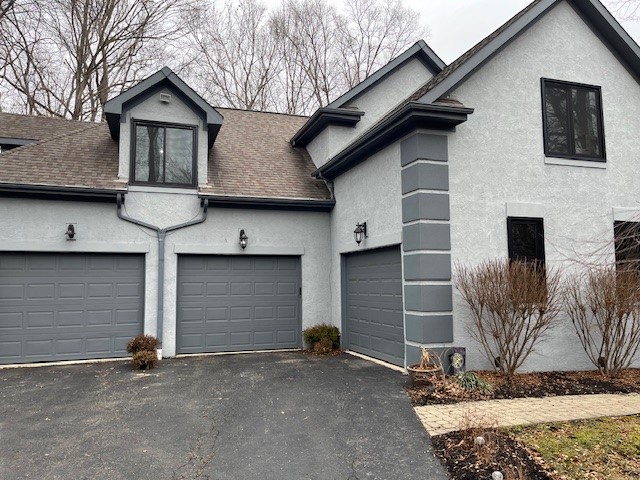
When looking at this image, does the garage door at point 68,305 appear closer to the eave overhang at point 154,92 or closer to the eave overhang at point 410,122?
the eave overhang at point 154,92

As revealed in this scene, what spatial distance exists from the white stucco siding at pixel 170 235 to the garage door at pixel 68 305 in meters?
0.29

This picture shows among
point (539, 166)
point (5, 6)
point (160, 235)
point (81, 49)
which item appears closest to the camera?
point (539, 166)

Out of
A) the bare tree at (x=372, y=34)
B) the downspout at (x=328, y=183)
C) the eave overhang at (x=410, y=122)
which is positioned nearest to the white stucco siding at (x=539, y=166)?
the eave overhang at (x=410, y=122)

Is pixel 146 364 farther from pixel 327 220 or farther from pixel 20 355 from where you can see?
pixel 327 220

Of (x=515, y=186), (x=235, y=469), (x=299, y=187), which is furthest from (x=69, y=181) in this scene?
(x=515, y=186)

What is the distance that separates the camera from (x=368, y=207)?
9.39 meters

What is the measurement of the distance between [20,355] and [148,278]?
2.80m

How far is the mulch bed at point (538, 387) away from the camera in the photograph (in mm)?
6445

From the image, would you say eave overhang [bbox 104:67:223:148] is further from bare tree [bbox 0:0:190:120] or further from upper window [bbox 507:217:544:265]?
bare tree [bbox 0:0:190:120]

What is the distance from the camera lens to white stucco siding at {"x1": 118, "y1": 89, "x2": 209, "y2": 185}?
10203 mm

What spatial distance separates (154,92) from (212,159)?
2000mm

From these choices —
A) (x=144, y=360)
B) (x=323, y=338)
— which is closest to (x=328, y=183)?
(x=323, y=338)

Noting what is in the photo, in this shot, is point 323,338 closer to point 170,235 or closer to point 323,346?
point 323,346

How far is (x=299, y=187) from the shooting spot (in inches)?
441
